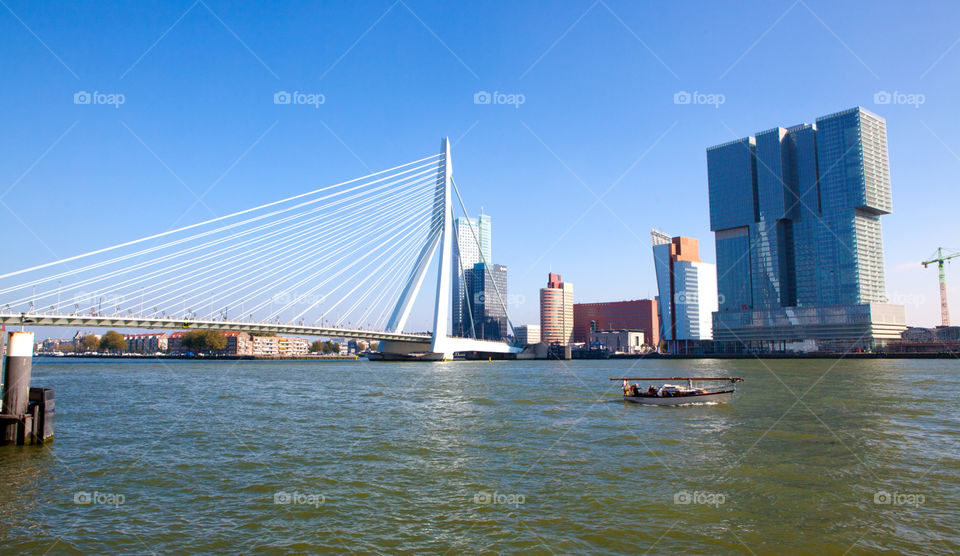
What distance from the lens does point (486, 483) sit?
46.7 ft

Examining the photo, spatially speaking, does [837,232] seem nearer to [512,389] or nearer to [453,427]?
[512,389]

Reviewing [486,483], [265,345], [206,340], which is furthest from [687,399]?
[265,345]

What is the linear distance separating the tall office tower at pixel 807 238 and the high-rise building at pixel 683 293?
14012 millimetres

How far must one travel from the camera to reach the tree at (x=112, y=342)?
7215 inches

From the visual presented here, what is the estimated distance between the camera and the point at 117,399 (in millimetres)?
33438

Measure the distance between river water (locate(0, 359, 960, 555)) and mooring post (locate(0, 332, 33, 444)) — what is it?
0.64m

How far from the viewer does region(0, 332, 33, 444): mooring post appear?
1777cm

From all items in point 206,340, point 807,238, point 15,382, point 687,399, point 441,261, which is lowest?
point 687,399

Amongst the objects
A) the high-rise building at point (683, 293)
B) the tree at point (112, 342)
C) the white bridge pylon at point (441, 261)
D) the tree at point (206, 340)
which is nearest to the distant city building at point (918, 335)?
the high-rise building at point (683, 293)

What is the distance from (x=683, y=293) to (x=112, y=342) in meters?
168

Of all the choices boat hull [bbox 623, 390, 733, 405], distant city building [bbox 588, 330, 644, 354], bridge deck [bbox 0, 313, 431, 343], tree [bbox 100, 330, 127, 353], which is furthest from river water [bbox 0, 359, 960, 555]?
tree [bbox 100, 330, 127, 353]

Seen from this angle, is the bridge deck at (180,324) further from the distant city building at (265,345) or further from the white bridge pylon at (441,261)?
the distant city building at (265,345)

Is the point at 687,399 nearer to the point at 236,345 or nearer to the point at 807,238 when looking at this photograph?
the point at 807,238

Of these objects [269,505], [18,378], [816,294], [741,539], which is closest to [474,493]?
[269,505]
